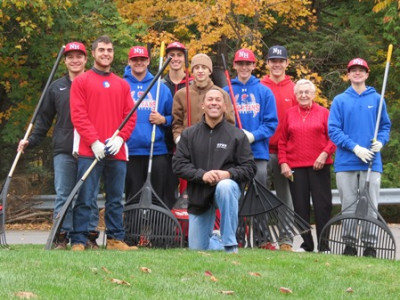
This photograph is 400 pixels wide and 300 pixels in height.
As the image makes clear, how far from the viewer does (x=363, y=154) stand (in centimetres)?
1031

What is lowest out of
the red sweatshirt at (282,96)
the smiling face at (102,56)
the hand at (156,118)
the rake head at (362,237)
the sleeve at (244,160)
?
the rake head at (362,237)

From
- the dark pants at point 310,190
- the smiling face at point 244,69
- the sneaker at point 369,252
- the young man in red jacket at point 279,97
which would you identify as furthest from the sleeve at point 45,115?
the sneaker at point 369,252

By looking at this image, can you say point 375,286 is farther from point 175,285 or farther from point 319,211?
point 319,211

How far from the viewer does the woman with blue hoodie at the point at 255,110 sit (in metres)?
10.9

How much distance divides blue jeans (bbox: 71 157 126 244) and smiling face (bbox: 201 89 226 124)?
1060 millimetres

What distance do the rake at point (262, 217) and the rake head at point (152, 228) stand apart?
79 cm

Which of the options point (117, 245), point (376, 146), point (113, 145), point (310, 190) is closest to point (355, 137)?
point (376, 146)

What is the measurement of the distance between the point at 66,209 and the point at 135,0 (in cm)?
1176

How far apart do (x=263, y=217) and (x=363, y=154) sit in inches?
52.3

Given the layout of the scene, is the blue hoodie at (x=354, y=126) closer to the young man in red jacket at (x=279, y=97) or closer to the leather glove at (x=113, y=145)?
the young man in red jacket at (x=279, y=97)

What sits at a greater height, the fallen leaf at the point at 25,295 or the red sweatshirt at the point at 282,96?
the red sweatshirt at the point at 282,96

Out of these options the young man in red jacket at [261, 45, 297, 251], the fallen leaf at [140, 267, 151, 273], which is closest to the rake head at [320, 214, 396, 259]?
the young man in red jacket at [261, 45, 297, 251]

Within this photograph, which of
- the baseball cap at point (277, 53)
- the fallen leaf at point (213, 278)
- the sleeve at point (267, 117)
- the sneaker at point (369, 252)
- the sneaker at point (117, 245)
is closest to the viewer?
the fallen leaf at point (213, 278)

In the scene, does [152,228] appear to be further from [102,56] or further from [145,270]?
[145,270]
